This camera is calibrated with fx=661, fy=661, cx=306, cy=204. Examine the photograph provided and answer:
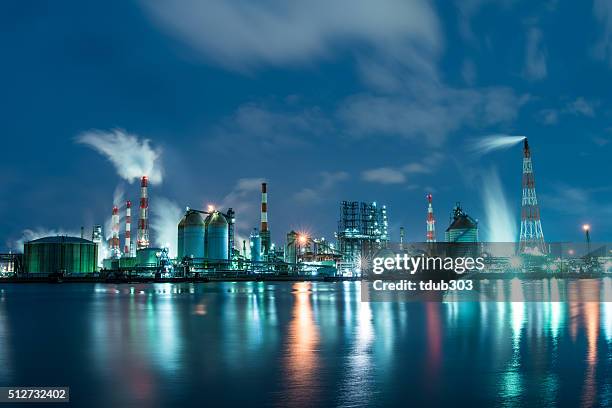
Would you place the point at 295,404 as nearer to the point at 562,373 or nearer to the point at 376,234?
Result: the point at 562,373

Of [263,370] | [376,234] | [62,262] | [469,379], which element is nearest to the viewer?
[469,379]

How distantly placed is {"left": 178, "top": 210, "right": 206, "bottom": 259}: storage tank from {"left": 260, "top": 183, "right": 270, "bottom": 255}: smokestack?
18.3 m

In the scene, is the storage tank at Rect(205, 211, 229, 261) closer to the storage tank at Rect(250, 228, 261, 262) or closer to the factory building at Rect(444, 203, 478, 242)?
the storage tank at Rect(250, 228, 261, 262)

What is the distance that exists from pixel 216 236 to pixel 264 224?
18.1 m

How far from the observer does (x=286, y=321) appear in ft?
111

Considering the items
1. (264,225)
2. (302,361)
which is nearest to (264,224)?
(264,225)

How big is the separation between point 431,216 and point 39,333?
172532mm

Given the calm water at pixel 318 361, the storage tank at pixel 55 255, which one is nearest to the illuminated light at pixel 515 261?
the storage tank at pixel 55 255

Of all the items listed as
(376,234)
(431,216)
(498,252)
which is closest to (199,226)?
(376,234)

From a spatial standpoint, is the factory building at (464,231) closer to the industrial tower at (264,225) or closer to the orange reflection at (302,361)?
the industrial tower at (264,225)

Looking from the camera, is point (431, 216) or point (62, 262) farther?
point (431, 216)

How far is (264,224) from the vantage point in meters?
179

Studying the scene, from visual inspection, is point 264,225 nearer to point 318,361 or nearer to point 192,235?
point 192,235

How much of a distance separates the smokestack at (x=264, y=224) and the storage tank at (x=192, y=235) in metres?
18.3
